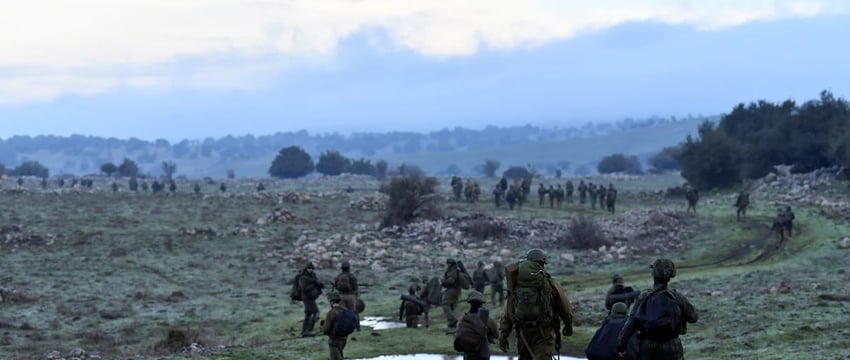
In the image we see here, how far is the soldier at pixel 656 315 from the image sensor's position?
9742mm

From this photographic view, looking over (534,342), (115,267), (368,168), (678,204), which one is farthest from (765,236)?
(368,168)

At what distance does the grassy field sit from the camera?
61.8 ft

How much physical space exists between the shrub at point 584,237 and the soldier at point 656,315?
26.7 metres

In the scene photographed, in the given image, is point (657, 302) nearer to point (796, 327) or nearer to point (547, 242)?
point (796, 327)

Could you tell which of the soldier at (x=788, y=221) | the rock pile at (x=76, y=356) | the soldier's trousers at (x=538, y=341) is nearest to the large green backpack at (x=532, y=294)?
the soldier's trousers at (x=538, y=341)

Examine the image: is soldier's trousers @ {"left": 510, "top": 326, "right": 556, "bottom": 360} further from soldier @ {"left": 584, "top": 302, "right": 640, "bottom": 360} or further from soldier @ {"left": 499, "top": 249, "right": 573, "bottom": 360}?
soldier @ {"left": 584, "top": 302, "right": 640, "bottom": 360}

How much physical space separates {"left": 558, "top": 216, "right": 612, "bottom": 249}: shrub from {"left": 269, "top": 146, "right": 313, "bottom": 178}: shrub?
272ft

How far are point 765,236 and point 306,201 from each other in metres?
31.9

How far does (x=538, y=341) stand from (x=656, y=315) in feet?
5.11

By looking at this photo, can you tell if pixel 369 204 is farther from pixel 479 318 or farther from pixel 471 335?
pixel 471 335

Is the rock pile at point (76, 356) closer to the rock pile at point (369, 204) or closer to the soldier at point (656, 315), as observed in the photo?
the soldier at point (656, 315)

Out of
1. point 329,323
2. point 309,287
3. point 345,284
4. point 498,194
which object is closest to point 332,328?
point 329,323

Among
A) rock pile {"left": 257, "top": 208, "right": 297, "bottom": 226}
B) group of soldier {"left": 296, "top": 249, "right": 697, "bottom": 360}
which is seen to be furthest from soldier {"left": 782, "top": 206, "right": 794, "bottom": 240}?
group of soldier {"left": 296, "top": 249, "right": 697, "bottom": 360}

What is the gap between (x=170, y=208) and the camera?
5825cm
